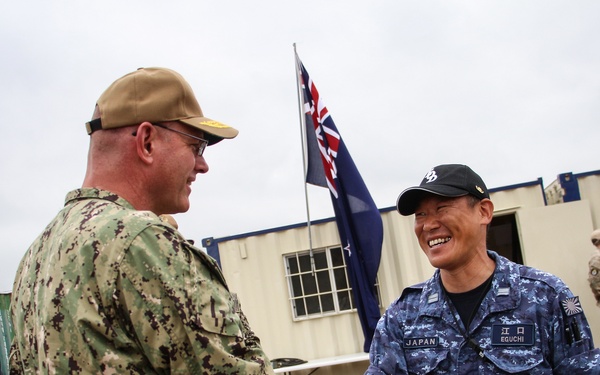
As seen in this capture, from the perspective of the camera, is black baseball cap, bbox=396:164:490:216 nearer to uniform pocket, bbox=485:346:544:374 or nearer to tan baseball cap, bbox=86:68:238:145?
uniform pocket, bbox=485:346:544:374

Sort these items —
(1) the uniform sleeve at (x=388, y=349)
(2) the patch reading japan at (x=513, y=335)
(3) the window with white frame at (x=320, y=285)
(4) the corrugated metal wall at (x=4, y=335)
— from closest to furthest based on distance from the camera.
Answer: (2) the patch reading japan at (x=513, y=335)
(1) the uniform sleeve at (x=388, y=349)
(4) the corrugated metal wall at (x=4, y=335)
(3) the window with white frame at (x=320, y=285)

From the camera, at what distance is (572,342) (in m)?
2.63

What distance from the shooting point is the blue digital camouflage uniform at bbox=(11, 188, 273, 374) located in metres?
1.46

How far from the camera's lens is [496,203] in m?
10.4

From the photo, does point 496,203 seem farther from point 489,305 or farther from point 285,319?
point 489,305

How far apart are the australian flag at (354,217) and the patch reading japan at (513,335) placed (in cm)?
754

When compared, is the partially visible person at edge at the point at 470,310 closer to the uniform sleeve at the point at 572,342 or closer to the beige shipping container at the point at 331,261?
the uniform sleeve at the point at 572,342

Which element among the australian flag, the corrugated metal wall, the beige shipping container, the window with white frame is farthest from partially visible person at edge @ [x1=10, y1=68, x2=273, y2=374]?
the window with white frame

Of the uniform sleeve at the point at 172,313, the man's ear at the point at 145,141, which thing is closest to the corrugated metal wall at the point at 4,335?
the man's ear at the point at 145,141

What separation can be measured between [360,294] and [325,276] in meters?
0.74

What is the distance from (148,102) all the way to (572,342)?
1898 mm

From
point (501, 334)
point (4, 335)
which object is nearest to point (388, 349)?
point (501, 334)

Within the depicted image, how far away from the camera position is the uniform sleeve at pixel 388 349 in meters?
2.92

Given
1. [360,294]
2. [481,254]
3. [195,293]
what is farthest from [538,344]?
[360,294]
